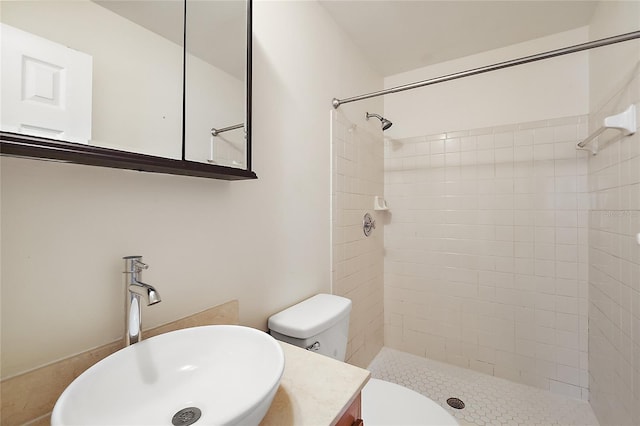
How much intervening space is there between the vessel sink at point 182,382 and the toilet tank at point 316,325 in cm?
37

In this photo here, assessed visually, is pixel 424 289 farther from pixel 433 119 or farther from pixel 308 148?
pixel 308 148

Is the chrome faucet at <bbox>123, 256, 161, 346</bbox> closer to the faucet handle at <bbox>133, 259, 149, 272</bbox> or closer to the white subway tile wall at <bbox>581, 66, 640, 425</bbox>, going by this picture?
the faucet handle at <bbox>133, 259, 149, 272</bbox>

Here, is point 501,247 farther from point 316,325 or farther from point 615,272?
point 316,325

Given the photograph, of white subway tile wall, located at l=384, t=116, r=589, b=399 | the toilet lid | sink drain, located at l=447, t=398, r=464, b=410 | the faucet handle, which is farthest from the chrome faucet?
white subway tile wall, located at l=384, t=116, r=589, b=399

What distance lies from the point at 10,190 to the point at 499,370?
262 cm

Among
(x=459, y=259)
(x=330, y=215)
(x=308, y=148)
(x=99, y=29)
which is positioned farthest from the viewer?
(x=459, y=259)

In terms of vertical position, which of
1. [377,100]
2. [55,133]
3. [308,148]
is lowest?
[55,133]

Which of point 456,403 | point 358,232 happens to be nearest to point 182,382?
point 358,232

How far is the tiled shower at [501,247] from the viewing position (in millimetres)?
1497

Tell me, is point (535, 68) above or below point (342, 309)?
above

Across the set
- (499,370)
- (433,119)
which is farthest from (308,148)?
(499,370)

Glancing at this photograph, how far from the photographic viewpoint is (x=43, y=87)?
59cm

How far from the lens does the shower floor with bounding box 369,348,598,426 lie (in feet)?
5.30

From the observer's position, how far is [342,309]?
131cm
